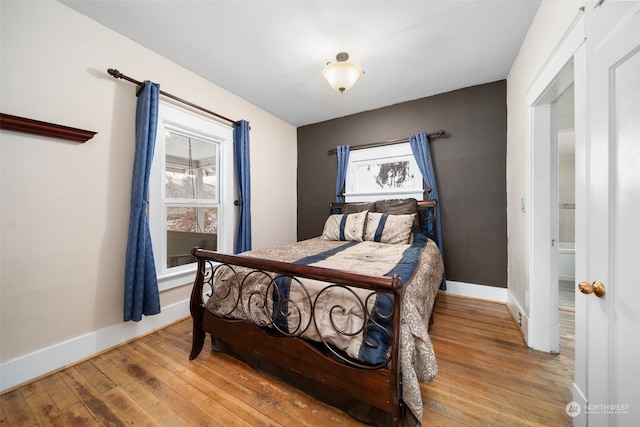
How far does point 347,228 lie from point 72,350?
2574 mm

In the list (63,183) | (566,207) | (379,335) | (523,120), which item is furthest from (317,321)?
(566,207)

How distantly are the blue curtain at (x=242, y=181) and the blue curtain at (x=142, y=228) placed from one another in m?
0.98

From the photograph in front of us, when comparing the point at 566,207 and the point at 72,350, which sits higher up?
the point at 566,207

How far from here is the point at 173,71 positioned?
236 centimetres

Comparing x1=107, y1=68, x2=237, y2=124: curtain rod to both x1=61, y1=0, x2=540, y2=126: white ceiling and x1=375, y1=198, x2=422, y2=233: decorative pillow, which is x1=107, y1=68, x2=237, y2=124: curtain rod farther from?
x1=375, y1=198, x2=422, y2=233: decorative pillow

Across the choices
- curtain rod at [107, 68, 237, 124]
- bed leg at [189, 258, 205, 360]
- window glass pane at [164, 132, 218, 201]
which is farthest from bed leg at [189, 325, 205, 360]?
curtain rod at [107, 68, 237, 124]

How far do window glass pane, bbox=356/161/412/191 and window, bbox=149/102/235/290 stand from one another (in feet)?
6.24

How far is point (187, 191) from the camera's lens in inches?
102

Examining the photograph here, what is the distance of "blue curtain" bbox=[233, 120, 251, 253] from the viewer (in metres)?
2.94

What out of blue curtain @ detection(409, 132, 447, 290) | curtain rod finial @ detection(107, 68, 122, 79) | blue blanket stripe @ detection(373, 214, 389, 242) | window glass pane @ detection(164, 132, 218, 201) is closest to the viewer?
curtain rod finial @ detection(107, 68, 122, 79)

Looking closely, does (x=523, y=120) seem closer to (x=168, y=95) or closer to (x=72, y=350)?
(x=168, y=95)

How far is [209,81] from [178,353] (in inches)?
111

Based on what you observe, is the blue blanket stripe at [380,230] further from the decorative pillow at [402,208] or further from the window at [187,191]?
the window at [187,191]

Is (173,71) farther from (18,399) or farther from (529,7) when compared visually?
(529,7)
